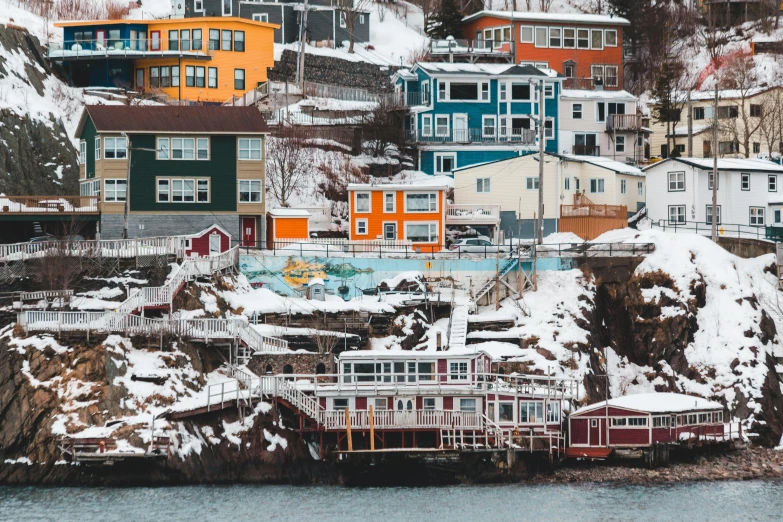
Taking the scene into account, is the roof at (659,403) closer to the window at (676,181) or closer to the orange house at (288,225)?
the orange house at (288,225)

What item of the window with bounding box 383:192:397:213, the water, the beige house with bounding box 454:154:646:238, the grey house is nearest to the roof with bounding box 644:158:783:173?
the beige house with bounding box 454:154:646:238

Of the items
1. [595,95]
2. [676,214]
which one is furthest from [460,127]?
[676,214]

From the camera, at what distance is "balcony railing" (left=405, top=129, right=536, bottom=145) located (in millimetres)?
106562

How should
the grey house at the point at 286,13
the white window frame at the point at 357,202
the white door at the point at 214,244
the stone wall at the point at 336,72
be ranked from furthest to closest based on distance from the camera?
the grey house at the point at 286,13 → the stone wall at the point at 336,72 → the white window frame at the point at 357,202 → the white door at the point at 214,244

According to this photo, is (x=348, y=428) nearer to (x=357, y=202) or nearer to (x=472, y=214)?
(x=357, y=202)

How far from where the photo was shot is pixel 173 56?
4449 inches

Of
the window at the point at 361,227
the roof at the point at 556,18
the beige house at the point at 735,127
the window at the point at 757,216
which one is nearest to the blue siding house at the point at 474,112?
the roof at the point at 556,18

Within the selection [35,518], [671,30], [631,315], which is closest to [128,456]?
[35,518]

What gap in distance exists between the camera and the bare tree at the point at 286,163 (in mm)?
99713

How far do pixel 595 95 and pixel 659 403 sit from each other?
43642 millimetres

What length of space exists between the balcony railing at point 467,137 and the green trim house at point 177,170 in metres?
18.8

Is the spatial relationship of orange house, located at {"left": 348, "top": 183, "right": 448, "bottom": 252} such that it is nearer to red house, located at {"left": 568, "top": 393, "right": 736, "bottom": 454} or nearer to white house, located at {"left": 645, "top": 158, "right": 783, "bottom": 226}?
white house, located at {"left": 645, "top": 158, "right": 783, "bottom": 226}

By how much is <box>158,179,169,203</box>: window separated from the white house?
98.0 feet

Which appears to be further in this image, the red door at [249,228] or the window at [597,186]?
the window at [597,186]
